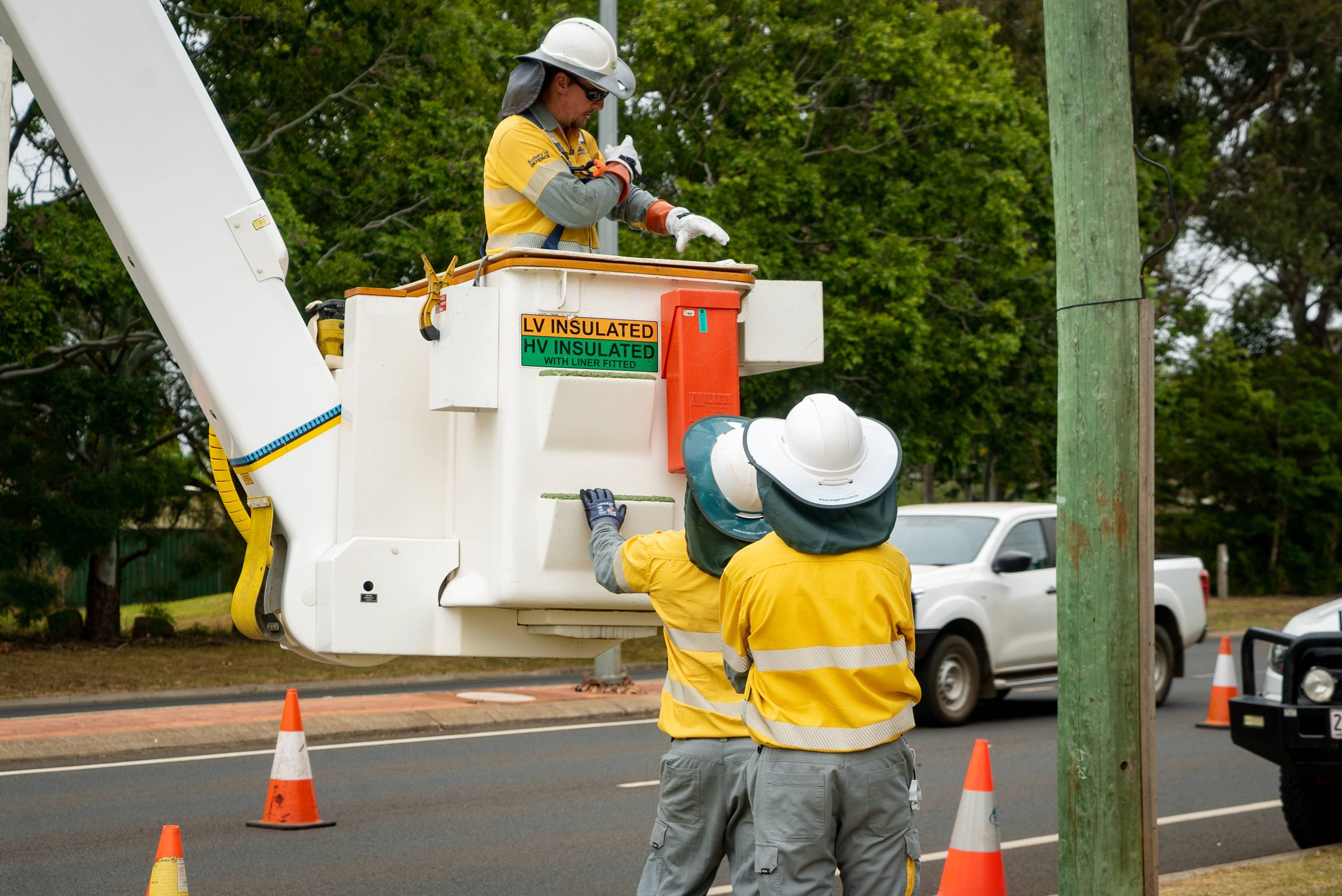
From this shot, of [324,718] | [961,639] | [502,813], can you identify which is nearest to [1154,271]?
[961,639]

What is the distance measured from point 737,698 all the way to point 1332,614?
15.5 ft

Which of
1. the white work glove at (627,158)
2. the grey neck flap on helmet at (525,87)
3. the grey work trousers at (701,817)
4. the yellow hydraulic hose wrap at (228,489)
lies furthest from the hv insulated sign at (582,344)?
the grey work trousers at (701,817)

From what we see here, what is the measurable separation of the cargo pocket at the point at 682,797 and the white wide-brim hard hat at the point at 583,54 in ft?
6.86

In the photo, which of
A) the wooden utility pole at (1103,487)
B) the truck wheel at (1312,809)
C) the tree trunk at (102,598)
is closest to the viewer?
the wooden utility pole at (1103,487)

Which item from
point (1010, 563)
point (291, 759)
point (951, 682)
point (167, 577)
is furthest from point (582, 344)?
point (167, 577)

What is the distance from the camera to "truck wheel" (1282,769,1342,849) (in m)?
8.24

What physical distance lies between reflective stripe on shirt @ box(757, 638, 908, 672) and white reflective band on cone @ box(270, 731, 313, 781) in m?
4.62

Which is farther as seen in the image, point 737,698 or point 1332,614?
point 1332,614

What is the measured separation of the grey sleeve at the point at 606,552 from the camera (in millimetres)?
4168

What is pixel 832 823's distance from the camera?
4.20 m

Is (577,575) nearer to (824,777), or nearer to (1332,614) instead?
(824,777)

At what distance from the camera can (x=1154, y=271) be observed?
31.1m

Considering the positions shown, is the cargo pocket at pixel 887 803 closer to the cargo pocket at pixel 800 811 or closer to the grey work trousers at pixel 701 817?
the cargo pocket at pixel 800 811

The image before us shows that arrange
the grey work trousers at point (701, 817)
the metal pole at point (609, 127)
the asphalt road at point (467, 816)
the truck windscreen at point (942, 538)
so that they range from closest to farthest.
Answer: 1. the grey work trousers at point (701, 817)
2. the asphalt road at point (467, 816)
3. the truck windscreen at point (942, 538)
4. the metal pole at point (609, 127)
